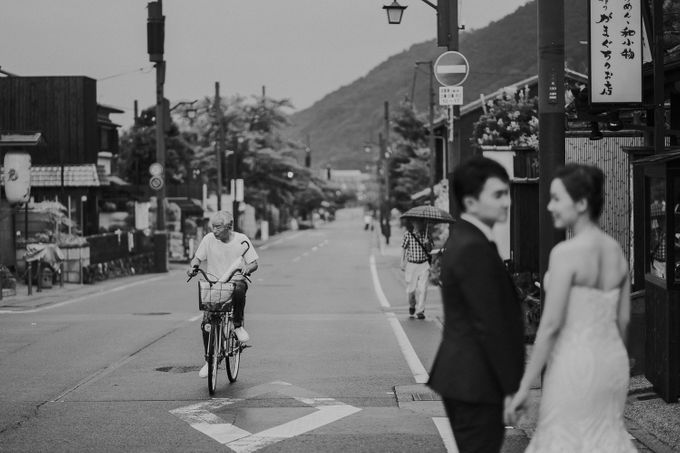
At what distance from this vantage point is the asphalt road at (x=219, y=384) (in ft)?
27.6

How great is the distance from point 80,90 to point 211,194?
28531mm

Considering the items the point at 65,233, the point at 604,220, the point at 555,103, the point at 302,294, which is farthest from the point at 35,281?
the point at 555,103

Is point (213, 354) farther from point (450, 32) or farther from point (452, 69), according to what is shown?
point (450, 32)

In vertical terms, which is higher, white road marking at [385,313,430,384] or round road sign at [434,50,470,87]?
round road sign at [434,50,470,87]

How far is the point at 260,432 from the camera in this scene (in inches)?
339

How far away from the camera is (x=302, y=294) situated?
2606 centimetres

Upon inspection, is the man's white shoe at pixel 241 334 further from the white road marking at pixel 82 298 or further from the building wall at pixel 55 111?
the building wall at pixel 55 111

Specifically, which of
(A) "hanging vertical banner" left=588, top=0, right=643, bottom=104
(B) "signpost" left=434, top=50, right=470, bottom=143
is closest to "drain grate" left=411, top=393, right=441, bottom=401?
(A) "hanging vertical banner" left=588, top=0, right=643, bottom=104

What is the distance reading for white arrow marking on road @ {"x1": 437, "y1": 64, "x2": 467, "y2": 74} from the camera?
18812 mm

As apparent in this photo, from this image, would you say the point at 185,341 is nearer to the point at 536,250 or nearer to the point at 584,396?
the point at 536,250

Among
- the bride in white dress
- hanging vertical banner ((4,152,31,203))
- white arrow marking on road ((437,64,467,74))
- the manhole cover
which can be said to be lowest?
the manhole cover

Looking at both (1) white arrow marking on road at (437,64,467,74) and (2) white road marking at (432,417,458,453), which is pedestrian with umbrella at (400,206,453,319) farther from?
(2) white road marking at (432,417,458,453)

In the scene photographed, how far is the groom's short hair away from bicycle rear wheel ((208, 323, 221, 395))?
6029 millimetres

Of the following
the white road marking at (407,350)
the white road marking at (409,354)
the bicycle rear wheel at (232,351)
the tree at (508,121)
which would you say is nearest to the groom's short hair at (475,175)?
the white road marking at (407,350)
